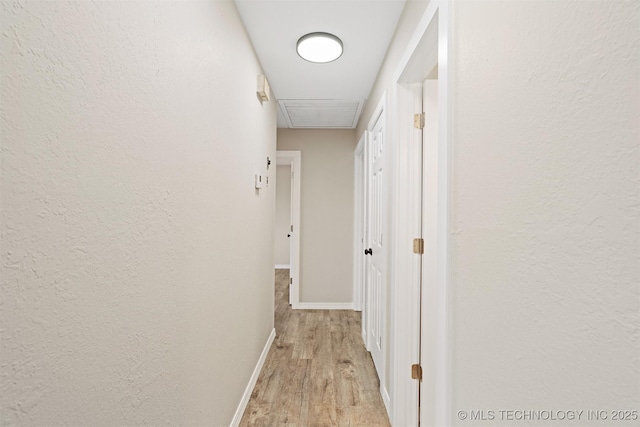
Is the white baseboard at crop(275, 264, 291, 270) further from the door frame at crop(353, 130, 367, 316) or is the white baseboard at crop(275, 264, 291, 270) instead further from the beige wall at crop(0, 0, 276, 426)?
the beige wall at crop(0, 0, 276, 426)

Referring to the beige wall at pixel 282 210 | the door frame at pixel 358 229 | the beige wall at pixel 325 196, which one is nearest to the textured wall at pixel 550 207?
the door frame at pixel 358 229

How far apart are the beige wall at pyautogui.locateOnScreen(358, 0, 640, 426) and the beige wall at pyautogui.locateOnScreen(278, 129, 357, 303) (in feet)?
10.5

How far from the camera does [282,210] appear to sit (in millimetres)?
7602

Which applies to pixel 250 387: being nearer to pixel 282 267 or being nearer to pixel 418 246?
pixel 418 246

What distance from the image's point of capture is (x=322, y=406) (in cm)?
207

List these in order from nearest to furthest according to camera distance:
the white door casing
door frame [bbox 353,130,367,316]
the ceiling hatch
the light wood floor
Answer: the light wood floor, the white door casing, the ceiling hatch, door frame [bbox 353,130,367,316]

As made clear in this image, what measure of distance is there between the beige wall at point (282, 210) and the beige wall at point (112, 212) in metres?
6.04

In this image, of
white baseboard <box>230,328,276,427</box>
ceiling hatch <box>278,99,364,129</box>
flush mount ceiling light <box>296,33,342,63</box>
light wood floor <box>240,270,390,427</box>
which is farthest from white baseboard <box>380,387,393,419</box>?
ceiling hatch <box>278,99,364,129</box>

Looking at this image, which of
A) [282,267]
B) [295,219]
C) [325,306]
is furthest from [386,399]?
[282,267]

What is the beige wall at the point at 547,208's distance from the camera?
0.47 meters

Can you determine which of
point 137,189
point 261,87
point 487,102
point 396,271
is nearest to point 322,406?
point 396,271

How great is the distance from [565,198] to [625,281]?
0.54ft

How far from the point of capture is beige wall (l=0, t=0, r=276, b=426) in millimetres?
537

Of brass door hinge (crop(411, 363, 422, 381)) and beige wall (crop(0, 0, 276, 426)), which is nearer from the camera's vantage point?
beige wall (crop(0, 0, 276, 426))
